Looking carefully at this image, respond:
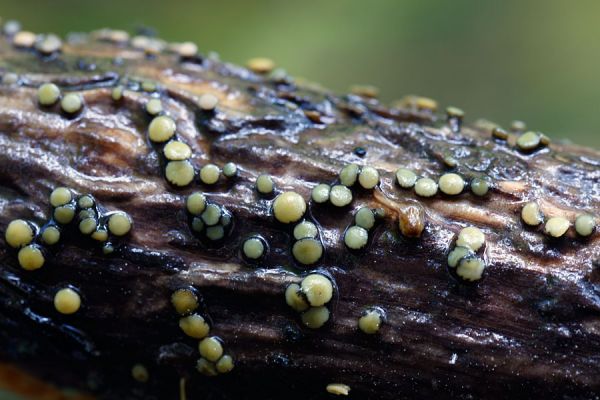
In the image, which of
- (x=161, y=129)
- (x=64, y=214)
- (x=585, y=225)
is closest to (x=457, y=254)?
(x=585, y=225)

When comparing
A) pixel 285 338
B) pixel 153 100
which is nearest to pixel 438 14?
pixel 153 100

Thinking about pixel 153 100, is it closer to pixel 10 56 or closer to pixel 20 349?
pixel 10 56

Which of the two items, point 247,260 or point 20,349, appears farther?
point 20,349

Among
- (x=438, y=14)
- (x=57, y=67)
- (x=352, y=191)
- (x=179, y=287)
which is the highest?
(x=438, y=14)

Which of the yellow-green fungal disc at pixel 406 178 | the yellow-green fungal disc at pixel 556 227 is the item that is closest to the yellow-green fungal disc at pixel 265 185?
the yellow-green fungal disc at pixel 406 178

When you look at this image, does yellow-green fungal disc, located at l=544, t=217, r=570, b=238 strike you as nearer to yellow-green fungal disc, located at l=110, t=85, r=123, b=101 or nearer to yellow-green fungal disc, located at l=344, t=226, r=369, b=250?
yellow-green fungal disc, located at l=344, t=226, r=369, b=250

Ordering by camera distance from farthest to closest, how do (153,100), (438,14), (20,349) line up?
(438,14), (20,349), (153,100)

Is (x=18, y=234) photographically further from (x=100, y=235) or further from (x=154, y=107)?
(x=154, y=107)
